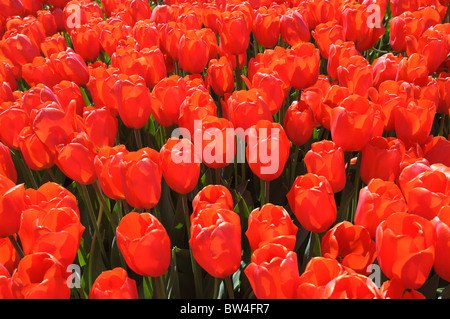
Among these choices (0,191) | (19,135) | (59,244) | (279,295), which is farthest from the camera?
(19,135)

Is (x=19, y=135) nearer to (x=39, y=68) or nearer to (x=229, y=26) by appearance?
(x=39, y=68)

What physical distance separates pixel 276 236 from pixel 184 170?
0.98 feet

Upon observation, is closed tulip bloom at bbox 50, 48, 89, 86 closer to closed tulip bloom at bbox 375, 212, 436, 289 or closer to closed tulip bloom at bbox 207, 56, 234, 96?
closed tulip bloom at bbox 207, 56, 234, 96

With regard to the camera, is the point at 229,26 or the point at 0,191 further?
the point at 229,26

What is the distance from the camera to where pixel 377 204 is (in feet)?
2.94

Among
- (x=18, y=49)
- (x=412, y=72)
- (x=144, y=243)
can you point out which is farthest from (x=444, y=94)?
(x=18, y=49)

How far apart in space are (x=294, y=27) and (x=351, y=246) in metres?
1.15

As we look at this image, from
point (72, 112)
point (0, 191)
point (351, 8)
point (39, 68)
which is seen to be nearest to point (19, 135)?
point (72, 112)

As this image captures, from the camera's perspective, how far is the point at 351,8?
69.4 inches

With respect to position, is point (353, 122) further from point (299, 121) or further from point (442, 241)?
point (442, 241)

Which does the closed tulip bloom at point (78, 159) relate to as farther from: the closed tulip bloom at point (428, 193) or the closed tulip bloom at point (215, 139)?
the closed tulip bloom at point (428, 193)

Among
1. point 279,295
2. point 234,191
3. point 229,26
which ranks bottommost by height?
point 234,191

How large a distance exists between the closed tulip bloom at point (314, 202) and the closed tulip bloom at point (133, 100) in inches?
20.7

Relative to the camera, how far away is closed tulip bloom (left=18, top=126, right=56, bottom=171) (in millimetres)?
1189
